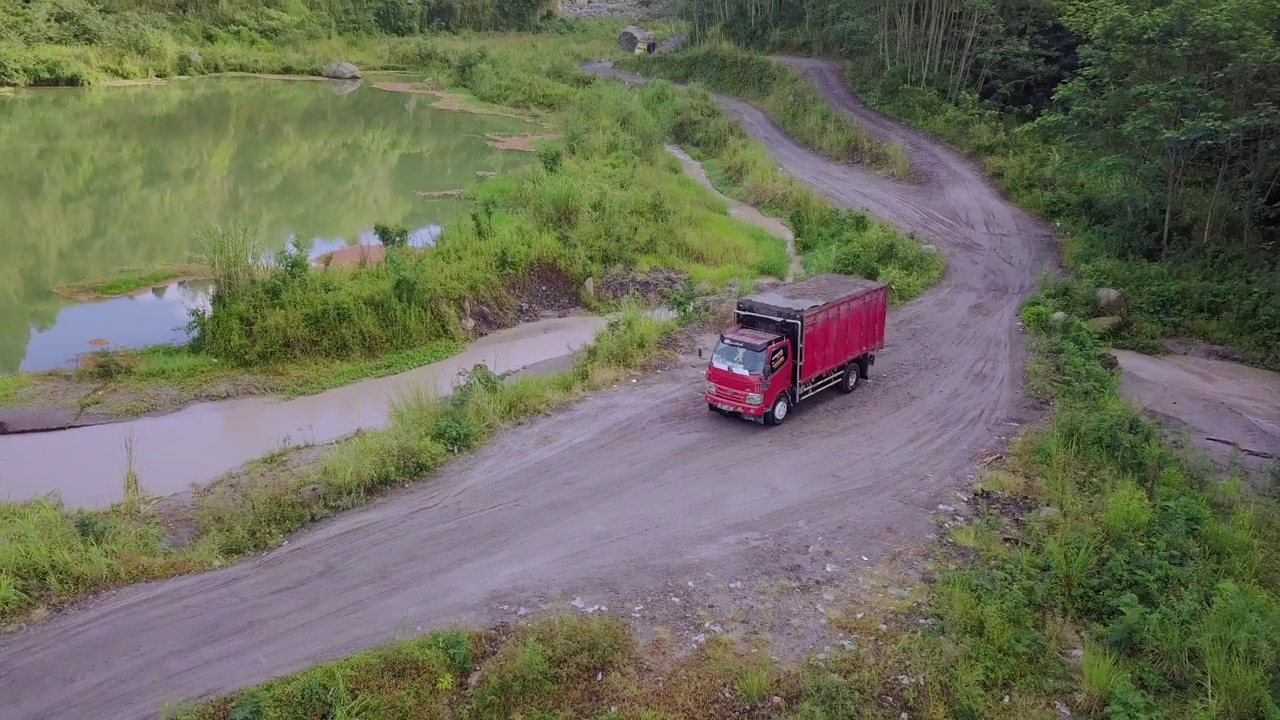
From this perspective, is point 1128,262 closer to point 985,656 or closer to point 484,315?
point 985,656

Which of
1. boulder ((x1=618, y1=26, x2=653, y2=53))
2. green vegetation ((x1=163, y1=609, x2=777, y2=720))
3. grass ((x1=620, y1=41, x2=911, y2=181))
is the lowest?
green vegetation ((x1=163, y1=609, x2=777, y2=720))

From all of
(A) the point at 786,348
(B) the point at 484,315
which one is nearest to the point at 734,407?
(A) the point at 786,348

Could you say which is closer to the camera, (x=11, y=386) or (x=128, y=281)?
(x=11, y=386)

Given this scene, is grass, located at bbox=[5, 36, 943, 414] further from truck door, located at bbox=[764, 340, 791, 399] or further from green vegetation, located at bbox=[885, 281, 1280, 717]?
green vegetation, located at bbox=[885, 281, 1280, 717]

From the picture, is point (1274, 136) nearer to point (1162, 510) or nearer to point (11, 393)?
point (1162, 510)

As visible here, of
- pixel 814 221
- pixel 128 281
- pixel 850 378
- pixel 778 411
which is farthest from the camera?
pixel 814 221

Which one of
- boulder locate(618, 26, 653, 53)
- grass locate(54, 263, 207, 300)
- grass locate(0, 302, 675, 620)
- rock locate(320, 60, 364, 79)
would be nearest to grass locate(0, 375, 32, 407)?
grass locate(54, 263, 207, 300)

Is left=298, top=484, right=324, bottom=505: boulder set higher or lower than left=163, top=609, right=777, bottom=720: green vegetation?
higher
